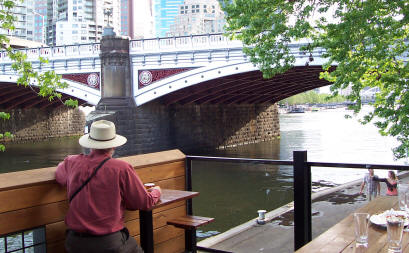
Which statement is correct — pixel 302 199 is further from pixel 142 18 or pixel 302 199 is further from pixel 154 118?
pixel 142 18

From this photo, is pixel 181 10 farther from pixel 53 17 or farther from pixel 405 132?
pixel 405 132

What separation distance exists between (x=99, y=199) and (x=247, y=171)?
51.1 ft

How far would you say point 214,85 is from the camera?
22719mm

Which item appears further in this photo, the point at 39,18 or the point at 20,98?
the point at 39,18

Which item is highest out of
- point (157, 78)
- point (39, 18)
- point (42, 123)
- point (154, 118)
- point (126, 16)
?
point (126, 16)

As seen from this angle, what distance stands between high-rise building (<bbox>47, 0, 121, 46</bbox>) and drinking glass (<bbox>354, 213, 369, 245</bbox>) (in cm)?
11031

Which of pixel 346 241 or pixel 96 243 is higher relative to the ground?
pixel 346 241

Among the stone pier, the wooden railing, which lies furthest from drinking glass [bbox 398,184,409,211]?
the stone pier

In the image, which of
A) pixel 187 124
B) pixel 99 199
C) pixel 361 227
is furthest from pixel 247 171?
pixel 361 227

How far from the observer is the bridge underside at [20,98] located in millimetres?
26936

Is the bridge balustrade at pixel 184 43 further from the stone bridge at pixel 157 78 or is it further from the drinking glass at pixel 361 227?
the drinking glass at pixel 361 227

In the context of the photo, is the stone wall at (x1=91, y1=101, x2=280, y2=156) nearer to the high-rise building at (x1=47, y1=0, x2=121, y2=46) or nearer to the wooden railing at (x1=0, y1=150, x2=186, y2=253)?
the wooden railing at (x1=0, y1=150, x2=186, y2=253)

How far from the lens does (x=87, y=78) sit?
2270 cm

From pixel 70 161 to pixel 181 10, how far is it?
95.2 metres
